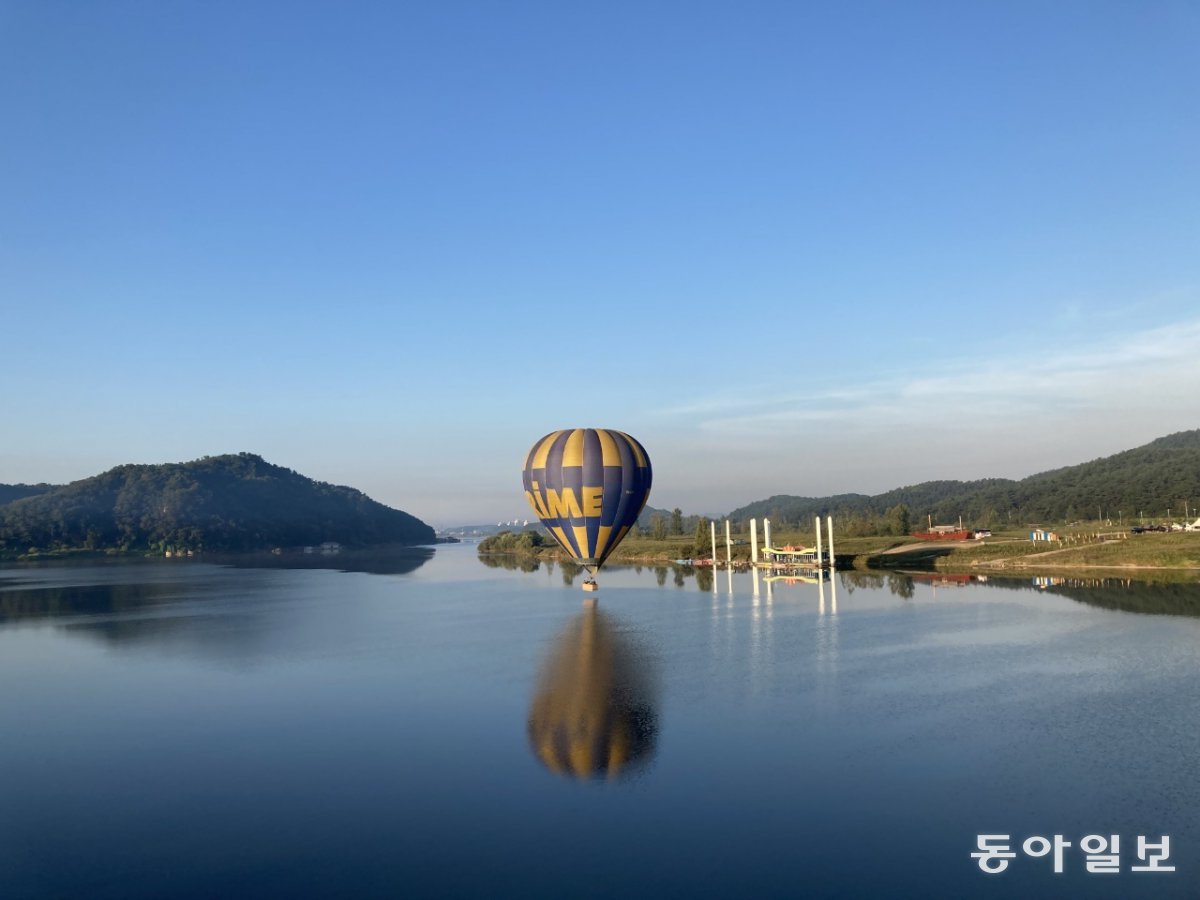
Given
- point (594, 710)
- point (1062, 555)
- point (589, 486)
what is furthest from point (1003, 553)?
point (594, 710)

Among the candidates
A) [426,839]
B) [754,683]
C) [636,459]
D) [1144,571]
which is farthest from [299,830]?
[1144,571]

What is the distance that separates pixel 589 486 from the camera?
54.3 m

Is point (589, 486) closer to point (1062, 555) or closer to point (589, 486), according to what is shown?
point (589, 486)

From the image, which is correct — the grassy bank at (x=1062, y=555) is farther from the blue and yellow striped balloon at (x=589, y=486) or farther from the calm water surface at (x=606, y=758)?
the blue and yellow striped balloon at (x=589, y=486)

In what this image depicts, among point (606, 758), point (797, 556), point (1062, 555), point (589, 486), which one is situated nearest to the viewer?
point (606, 758)

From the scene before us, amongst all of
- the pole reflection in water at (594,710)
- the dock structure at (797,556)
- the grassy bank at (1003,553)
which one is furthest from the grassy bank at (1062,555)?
the pole reflection in water at (594,710)

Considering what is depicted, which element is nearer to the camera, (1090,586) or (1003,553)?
(1090,586)

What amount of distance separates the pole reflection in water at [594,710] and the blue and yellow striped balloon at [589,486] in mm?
14731

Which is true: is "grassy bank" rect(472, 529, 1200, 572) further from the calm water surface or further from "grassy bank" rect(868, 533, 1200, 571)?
the calm water surface

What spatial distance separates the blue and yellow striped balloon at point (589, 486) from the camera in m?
54.5

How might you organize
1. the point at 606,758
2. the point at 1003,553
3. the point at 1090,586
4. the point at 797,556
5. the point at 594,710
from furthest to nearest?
the point at 797,556 → the point at 1003,553 → the point at 1090,586 → the point at 594,710 → the point at 606,758

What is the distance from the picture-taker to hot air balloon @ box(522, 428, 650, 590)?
179 feet

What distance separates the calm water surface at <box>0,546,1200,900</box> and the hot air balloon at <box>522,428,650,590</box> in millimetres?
10683

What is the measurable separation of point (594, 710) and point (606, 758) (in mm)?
5226
